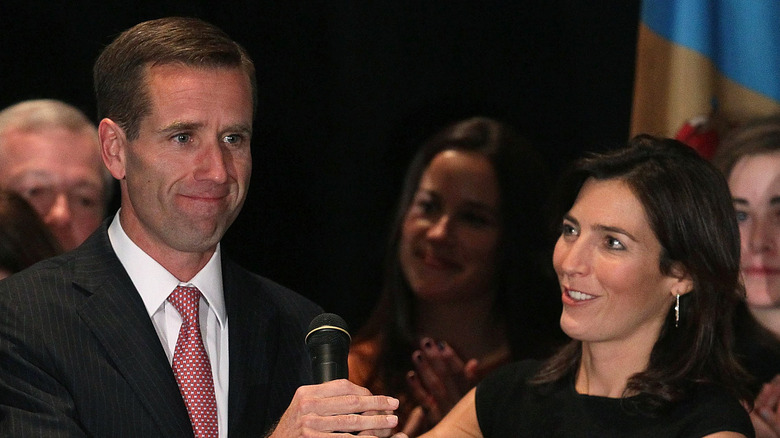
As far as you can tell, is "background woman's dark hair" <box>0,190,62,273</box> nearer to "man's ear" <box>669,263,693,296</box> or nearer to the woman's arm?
the woman's arm

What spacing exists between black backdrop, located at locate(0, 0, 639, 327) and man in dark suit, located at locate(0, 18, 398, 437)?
174 cm

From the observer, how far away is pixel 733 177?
3.59 m

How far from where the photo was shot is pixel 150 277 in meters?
2.12

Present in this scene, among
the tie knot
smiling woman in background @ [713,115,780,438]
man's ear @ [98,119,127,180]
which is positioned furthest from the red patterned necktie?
smiling woman in background @ [713,115,780,438]

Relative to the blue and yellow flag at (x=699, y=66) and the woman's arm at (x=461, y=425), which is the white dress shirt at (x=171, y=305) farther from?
the blue and yellow flag at (x=699, y=66)

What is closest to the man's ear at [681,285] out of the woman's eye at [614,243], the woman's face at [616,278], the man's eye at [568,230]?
the woman's face at [616,278]

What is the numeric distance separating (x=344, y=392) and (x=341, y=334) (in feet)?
0.35

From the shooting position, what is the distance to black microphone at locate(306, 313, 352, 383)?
6.03 ft

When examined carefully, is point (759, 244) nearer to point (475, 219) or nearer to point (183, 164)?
point (475, 219)

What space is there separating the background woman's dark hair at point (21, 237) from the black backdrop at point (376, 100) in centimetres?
93

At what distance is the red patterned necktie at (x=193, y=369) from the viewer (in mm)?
2055

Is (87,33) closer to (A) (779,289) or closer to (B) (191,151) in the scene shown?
(B) (191,151)

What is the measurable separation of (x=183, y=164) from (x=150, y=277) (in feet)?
0.75

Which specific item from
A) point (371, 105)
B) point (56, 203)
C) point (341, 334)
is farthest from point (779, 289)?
point (56, 203)
